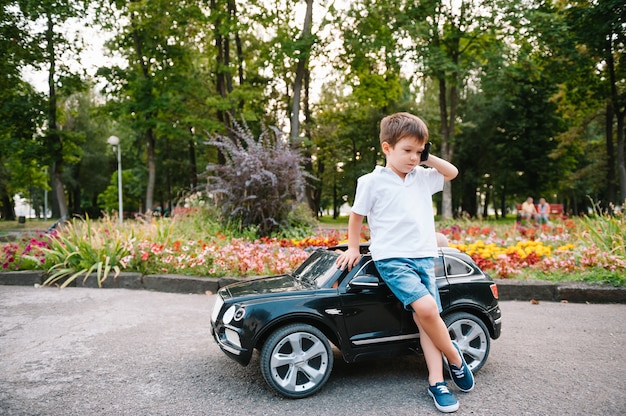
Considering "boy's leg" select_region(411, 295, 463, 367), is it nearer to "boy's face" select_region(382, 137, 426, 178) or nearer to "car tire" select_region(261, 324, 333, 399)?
"car tire" select_region(261, 324, 333, 399)

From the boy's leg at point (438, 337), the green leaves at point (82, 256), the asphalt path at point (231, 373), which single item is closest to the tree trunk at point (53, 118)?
the green leaves at point (82, 256)

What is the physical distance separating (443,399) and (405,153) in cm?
174

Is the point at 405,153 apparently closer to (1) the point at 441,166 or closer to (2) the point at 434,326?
(1) the point at 441,166

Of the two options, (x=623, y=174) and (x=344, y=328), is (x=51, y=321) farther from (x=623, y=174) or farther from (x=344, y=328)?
(x=623, y=174)

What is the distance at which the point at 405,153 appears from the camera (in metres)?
3.26

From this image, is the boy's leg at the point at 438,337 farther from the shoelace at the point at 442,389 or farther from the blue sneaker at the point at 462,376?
the shoelace at the point at 442,389

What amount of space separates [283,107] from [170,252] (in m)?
23.1

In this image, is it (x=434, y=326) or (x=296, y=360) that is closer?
(x=434, y=326)

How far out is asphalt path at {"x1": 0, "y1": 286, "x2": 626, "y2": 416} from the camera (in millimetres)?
3125

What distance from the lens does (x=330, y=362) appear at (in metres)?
3.36

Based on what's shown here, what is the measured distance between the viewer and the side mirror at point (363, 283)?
3428 mm

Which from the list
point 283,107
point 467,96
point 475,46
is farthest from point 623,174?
point 283,107

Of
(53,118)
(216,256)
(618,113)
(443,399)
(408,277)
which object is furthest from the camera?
(618,113)

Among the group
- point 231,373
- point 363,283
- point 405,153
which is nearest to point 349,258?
point 363,283
